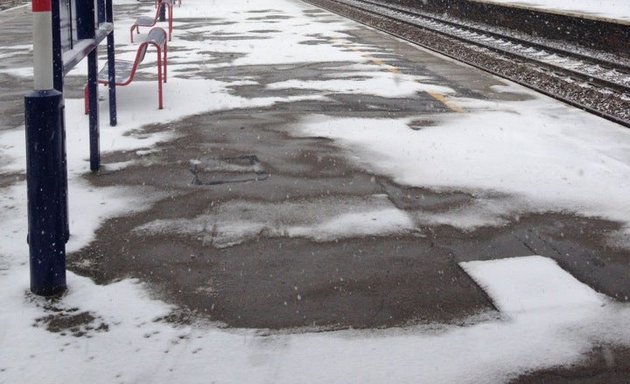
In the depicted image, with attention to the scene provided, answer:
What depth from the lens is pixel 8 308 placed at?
3.45 m

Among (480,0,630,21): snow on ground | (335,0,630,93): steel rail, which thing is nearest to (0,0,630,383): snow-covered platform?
(335,0,630,93): steel rail

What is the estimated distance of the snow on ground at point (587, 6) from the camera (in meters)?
24.6

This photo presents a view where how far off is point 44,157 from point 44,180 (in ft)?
0.37

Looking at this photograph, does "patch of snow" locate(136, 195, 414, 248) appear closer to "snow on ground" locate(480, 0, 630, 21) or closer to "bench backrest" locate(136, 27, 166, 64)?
"bench backrest" locate(136, 27, 166, 64)

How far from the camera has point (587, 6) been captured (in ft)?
92.3

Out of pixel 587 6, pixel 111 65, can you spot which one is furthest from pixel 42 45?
pixel 587 6

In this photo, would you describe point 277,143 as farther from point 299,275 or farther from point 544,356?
point 544,356

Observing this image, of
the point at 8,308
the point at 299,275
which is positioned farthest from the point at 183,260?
the point at 8,308

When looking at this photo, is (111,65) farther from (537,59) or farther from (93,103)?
(537,59)

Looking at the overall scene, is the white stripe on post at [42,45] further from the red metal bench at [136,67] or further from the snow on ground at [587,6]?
the snow on ground at [587,6]

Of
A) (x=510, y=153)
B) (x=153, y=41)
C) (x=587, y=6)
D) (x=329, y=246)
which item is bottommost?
(x=329, y=246)

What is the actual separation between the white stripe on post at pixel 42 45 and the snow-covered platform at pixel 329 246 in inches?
43.7

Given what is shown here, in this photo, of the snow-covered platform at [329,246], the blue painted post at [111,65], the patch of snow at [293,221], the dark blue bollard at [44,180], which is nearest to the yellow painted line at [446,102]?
the snow-covered platform at [329,246]

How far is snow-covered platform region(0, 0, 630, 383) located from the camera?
3.10m
